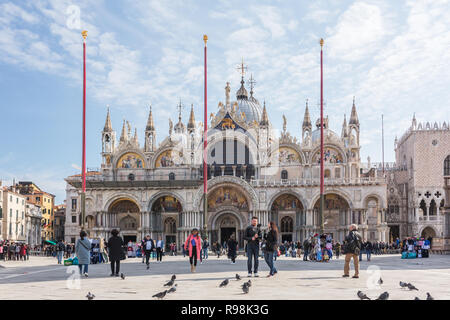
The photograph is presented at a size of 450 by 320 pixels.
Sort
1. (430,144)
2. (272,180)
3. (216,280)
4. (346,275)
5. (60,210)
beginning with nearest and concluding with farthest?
(216,280) < (346,275) < (272,180) < (430,144) < (60,210)

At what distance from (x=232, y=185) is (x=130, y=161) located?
11.2 metres

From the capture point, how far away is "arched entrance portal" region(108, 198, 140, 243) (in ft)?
174

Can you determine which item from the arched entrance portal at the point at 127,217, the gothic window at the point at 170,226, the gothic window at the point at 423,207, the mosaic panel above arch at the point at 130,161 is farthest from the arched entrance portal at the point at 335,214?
the mosaic panel above arch at the point at 130,161

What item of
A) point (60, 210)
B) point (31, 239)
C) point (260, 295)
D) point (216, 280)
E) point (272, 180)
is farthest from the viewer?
point (60, 210)

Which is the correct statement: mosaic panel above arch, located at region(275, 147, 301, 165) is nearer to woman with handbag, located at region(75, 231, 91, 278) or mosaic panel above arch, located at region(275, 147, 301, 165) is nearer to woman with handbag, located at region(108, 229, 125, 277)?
woman with handbag, located at region(108, 229, 125, 277)

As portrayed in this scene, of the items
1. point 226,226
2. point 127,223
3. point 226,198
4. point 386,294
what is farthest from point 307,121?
point 386,294

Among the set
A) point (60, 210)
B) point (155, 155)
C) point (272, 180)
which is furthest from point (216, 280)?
point (60, 210)

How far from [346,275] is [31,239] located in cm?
6335

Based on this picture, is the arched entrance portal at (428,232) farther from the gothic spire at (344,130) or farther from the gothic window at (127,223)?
the gothic window at (127,223)

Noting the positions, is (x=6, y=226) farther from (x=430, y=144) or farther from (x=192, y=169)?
(x=430, y=144)

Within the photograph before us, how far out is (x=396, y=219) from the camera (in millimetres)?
60594

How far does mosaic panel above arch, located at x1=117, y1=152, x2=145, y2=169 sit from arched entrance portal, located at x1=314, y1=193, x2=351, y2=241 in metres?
18.0

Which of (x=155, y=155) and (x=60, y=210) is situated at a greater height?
(x=155, y=155)

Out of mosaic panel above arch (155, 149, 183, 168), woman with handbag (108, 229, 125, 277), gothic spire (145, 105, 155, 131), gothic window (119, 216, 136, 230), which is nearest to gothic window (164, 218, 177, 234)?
gothic window (119, 216, 136, 230)
